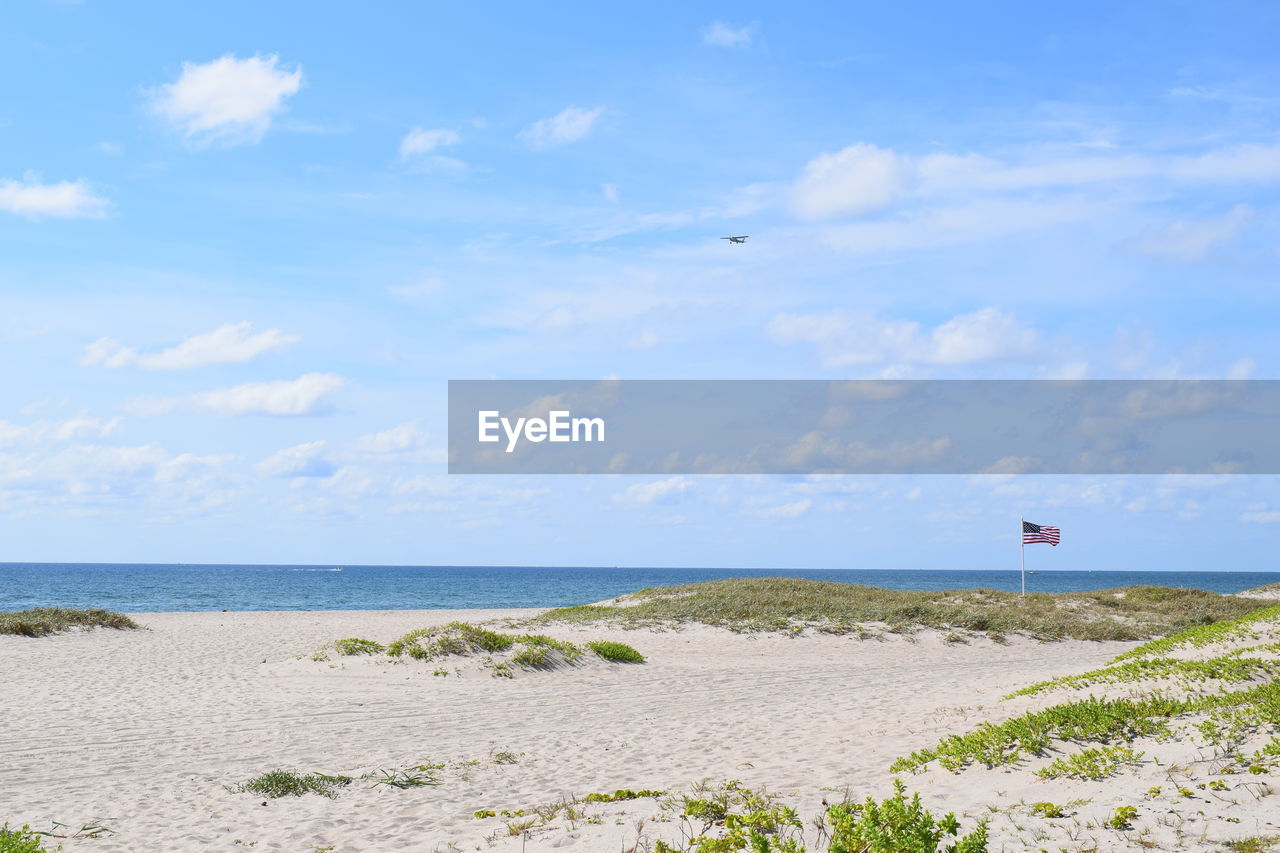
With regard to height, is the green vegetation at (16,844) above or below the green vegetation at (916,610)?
above

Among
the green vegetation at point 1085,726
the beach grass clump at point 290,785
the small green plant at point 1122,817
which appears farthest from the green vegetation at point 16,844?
the small green plant at point 1122,817

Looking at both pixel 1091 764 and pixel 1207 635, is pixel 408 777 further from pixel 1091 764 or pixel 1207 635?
pixel 1207 635

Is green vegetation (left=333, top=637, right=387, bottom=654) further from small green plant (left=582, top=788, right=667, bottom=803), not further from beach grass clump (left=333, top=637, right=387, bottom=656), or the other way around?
small green plant (left=582, top=788, right=667, bottom=803)

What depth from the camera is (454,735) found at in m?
14.4

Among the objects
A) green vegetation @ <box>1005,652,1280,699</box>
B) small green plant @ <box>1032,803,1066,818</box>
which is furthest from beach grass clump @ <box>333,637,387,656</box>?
small green plant @ <box>1032,803,1066,818</box>

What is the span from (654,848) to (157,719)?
1182cm

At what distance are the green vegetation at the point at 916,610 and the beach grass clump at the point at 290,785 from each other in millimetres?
22253

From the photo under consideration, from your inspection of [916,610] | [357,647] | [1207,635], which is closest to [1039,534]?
[916,610]

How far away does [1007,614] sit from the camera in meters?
36.1

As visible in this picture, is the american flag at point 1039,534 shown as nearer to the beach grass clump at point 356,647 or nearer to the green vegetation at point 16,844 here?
the beach grass clump at point 356,647

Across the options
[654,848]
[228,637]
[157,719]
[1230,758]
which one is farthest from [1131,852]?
[228,637]

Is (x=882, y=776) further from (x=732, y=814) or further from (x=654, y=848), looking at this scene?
(x=654, y=848)

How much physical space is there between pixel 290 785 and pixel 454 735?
397cm

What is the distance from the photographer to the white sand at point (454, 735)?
9109 mm
